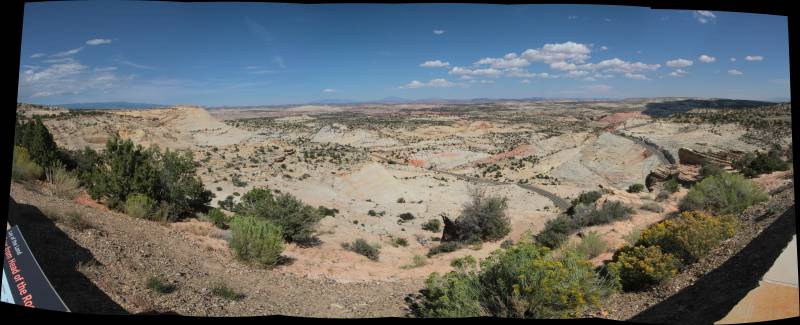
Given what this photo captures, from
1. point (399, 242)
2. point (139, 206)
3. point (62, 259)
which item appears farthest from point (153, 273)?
point (399, 242)

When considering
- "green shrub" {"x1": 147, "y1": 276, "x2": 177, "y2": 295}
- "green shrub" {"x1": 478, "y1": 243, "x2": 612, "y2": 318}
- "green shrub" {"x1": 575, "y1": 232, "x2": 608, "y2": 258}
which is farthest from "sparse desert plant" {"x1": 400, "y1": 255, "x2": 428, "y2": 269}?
"green shrub" {"x1": 147, "y1": 276, "x2": 177, "y2": 295}

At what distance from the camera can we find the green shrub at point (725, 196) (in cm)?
572

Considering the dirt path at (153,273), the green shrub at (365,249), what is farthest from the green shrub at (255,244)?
the green shrub at (365,249)

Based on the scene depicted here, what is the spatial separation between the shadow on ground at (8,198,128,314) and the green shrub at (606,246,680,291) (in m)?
4.24

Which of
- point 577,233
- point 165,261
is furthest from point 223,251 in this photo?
point 577,233

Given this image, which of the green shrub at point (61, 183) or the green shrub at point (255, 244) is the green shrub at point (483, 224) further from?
the green shrub at point (61, 183)

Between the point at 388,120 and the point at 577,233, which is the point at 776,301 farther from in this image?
the point at 388,120

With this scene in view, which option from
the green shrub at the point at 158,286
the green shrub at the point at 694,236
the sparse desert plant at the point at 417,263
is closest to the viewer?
the green shrub at the point at 158,286

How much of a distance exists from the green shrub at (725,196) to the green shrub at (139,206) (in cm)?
823

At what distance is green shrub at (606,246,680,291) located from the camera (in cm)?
387

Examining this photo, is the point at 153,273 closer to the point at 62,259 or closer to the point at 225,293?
the point at 62,259

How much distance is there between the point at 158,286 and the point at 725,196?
7.38m

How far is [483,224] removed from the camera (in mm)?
9422

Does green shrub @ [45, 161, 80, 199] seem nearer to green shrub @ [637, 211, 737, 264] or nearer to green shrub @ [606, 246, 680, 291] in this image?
green shrub @ [606, 246, 680, 291]
